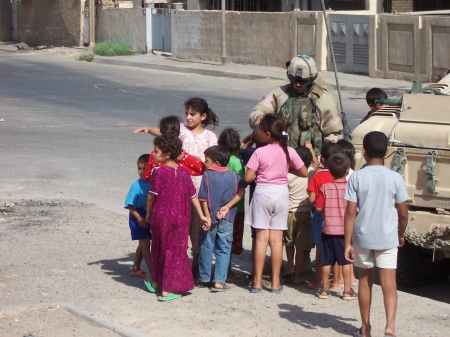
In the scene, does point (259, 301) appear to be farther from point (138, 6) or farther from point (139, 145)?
point (138, 6)

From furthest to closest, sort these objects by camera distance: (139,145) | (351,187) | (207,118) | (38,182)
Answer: (139,145) < (38,182) < (207,118) < (351,187)

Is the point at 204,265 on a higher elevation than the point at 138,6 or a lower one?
lower

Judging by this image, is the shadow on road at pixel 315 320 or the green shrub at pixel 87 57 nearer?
the shadow on road at pixel 315 320

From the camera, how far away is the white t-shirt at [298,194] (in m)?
6.18

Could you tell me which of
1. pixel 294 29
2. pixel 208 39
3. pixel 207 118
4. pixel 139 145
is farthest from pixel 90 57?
pixel 207 118

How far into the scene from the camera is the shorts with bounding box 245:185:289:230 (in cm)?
581

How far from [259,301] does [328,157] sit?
115 cm

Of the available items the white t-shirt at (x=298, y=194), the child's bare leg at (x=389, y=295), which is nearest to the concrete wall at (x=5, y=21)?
the white t-shirt at (x=298, y=194)

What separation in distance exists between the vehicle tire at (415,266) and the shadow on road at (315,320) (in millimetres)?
1205

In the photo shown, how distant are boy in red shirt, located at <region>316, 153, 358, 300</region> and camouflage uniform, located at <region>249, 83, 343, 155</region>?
76 cm

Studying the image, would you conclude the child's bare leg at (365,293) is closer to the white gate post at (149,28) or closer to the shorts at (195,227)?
the shorts at (195,227)

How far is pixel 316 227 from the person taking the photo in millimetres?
6000

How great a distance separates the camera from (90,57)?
1228 inches

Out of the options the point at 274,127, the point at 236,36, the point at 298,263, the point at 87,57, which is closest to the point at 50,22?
the point at 87,57
